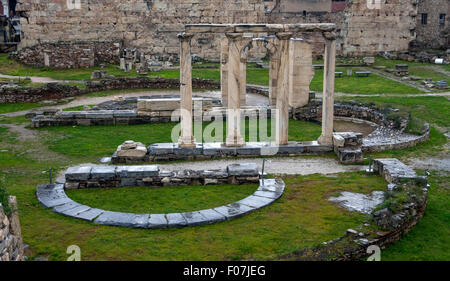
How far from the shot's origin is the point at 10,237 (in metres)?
8.59

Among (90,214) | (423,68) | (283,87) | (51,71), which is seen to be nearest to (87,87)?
(51,71)

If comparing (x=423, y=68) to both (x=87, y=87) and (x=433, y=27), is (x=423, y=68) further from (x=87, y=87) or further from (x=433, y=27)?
(x=87, y=87)

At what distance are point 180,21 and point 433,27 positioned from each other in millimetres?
20515

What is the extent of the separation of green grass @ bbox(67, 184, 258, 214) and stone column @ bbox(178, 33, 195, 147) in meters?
3.72

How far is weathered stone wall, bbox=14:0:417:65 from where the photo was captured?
38344 millimetres

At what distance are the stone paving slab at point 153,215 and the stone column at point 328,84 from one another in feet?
15.7

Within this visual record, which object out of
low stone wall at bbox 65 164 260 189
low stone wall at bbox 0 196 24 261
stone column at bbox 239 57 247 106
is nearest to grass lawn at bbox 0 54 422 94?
stone column at bbox 239 57 247 106

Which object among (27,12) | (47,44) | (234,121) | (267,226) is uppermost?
(27,12)

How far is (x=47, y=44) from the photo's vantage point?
121 ft

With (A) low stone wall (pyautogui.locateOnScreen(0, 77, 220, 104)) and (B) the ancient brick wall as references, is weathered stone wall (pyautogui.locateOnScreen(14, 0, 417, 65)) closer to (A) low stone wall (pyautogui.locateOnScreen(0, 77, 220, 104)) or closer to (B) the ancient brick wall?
(B) the ancient brick wall
